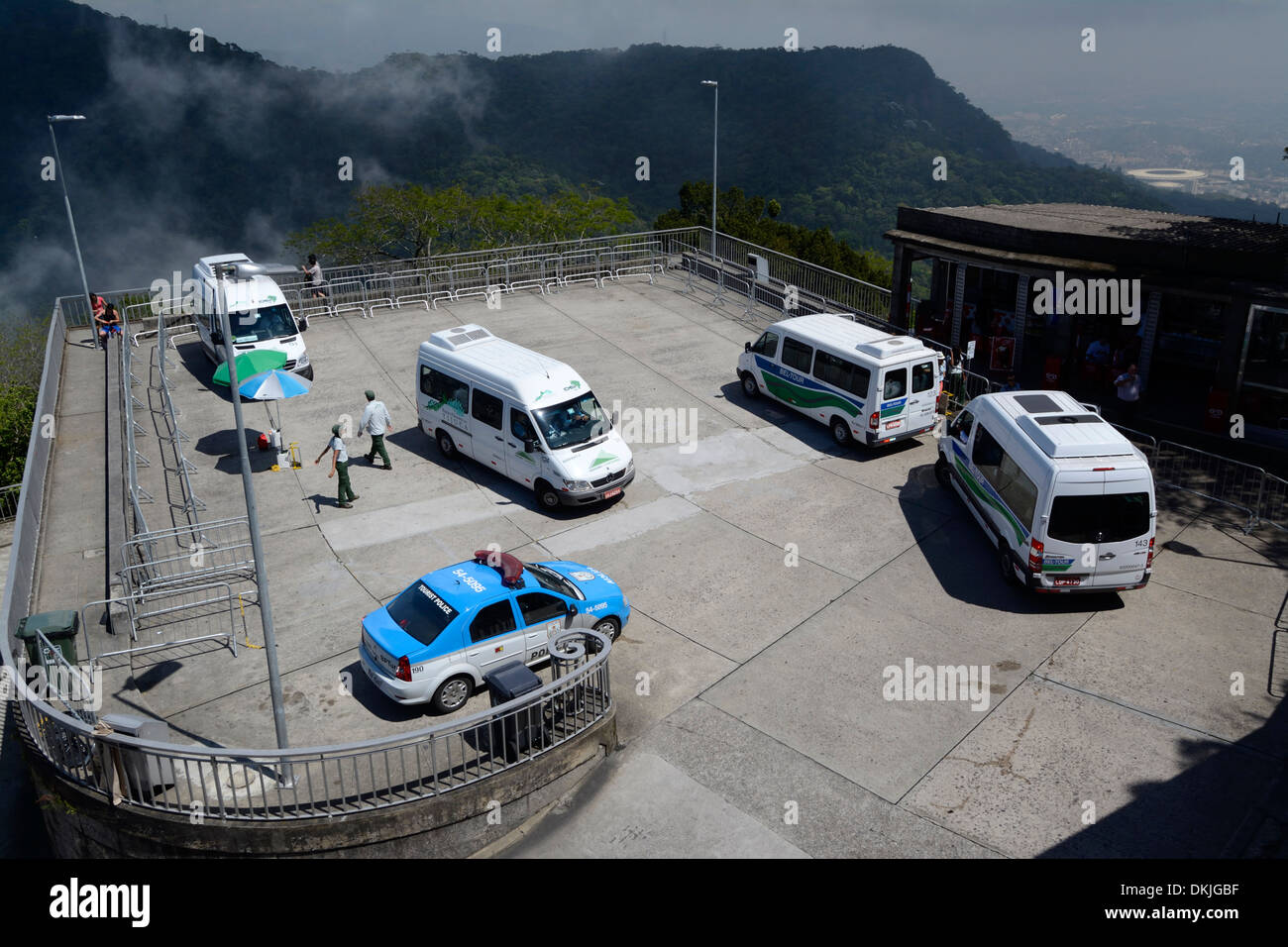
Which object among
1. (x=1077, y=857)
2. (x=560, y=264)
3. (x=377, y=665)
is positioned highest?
(x=560, y=264)

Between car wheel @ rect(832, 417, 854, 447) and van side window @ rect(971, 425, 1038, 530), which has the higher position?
van side window @ rect(971, 425, 1038, 530)

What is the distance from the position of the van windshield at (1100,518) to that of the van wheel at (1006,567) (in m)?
1.25

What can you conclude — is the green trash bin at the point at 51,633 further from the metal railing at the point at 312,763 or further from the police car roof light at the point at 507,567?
the police car roof light at the point at 507,567

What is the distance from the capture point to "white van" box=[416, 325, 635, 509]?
16656 mm


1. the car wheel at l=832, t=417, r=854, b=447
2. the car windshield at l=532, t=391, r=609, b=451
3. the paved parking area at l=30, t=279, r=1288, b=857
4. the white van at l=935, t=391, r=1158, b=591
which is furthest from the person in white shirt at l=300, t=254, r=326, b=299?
the white van at l=935, t=391, r=1158, b=591

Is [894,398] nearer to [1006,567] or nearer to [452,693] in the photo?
[1006,567]

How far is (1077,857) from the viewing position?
9602mm

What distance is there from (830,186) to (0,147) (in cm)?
7819

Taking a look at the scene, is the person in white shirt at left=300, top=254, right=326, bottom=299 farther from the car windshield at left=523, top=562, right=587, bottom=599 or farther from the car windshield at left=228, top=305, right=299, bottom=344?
the car windshield at left=523, top=562, right=587, bottom=599

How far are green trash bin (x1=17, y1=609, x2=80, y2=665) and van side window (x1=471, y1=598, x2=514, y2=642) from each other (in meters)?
4.99

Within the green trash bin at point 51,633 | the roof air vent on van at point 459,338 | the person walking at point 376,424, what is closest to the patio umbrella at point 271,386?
the person walking at point 376,424

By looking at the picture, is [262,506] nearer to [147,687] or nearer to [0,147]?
[147,687]

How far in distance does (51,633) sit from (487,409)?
812 cm

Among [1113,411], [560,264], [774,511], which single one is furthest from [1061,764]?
[560,264]
